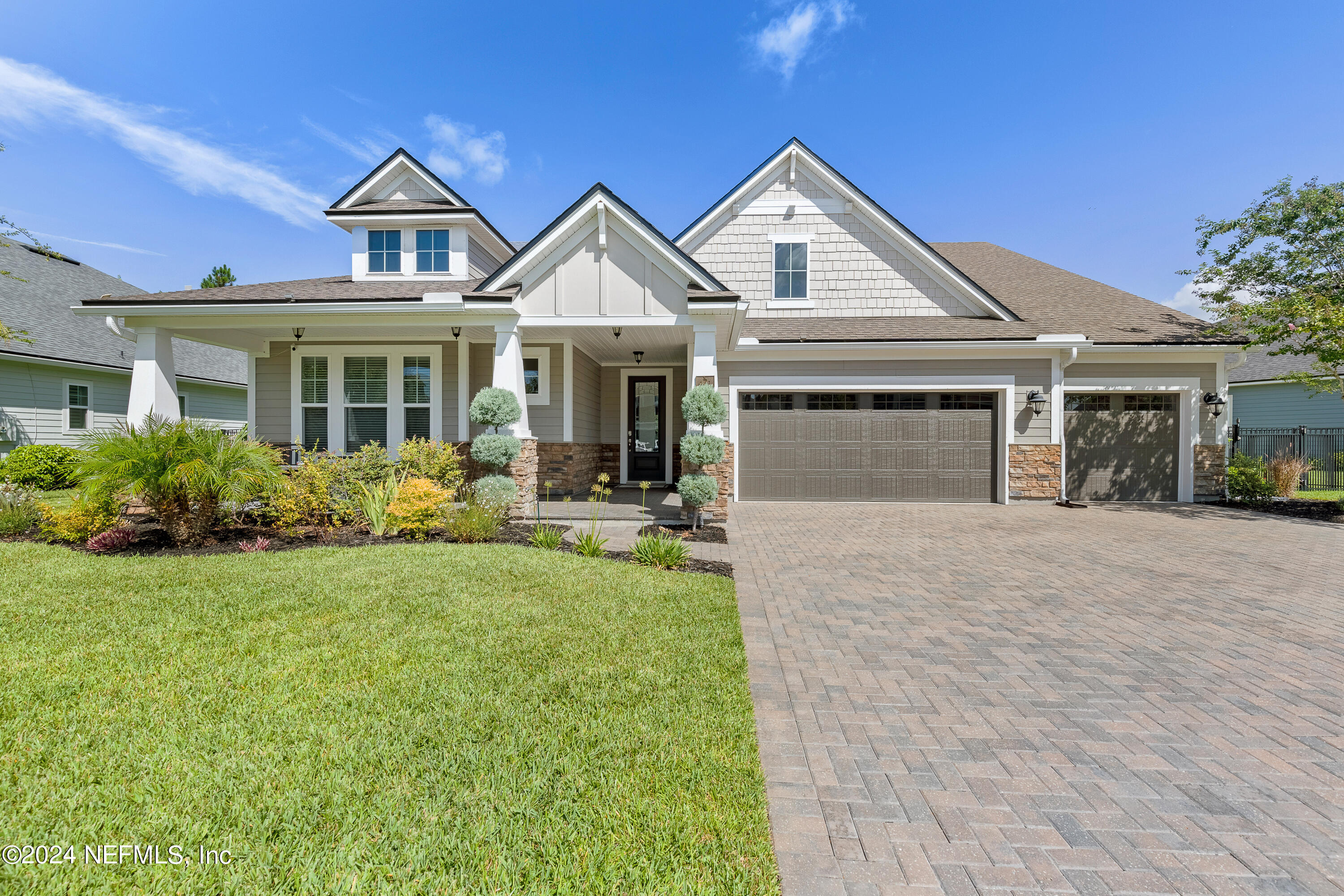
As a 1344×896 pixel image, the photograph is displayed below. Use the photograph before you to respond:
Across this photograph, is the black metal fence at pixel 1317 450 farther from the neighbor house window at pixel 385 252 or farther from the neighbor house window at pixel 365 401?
the neighbor house window at pixel 385 252

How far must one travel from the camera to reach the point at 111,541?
6844 millimetres

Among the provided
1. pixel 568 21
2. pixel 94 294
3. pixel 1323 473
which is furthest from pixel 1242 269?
pixel 94 294

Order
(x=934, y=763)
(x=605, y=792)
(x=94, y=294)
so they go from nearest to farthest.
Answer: (x=605, y=792), (x=934, y=763), (x=94, y=294)

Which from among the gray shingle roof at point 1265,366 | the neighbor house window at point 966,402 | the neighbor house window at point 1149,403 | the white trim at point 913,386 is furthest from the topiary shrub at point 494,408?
the gray shingle roof at point 1265,366

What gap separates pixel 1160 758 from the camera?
280 cm

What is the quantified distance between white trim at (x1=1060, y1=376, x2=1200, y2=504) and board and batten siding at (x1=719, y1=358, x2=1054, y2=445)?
60 centimetres

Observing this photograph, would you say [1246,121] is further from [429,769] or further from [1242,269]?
[429,769]

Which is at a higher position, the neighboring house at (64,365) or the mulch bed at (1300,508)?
the neighboring house at (64,365)

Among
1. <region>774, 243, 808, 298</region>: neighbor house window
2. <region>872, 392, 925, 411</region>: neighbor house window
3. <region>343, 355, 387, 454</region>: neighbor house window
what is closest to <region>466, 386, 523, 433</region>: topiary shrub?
<region>343, 355, 387, 454</region>: neighbor house window

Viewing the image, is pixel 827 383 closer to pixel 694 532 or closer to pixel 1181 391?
pixel 694 532

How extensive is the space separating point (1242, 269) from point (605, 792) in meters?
18.5

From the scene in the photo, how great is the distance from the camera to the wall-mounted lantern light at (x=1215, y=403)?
40.2 ft

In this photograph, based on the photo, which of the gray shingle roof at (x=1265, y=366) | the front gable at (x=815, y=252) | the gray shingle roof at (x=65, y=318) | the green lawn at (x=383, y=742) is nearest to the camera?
the green lawn at (x=383, y=742)

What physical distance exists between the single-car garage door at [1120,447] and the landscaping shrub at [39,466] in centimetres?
2281
